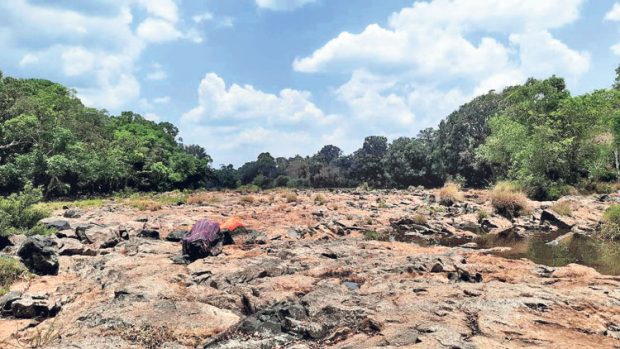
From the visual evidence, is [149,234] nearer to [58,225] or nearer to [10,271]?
[58,225]

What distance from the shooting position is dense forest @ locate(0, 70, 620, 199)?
31.8 metres

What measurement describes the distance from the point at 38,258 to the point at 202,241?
4.43 m

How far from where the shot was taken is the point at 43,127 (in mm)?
37344

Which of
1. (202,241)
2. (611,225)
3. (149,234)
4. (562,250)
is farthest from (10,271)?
(611,225)

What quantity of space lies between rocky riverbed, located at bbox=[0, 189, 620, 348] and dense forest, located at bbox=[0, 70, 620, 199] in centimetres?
882

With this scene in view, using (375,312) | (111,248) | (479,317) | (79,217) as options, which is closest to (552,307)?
(479,317)

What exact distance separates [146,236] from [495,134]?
35.6 metres

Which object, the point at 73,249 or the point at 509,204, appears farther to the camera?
the point at 509,204

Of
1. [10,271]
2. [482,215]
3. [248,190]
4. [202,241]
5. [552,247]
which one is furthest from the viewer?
[248,190]

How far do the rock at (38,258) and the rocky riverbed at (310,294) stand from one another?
0.11ft

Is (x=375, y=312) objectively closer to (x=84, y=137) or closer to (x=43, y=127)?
(x=43, y=127)

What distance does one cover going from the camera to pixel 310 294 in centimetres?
910

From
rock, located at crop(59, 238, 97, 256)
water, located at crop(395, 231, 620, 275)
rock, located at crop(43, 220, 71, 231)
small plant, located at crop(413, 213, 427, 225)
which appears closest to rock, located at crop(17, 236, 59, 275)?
rock, located at crop(59, 238, 97, 256)

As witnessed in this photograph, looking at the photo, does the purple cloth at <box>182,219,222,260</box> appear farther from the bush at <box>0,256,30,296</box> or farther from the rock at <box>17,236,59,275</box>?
the bush at <box>0,256,30,296</box>
